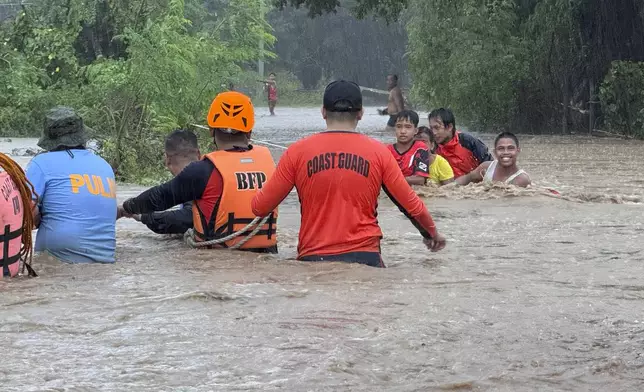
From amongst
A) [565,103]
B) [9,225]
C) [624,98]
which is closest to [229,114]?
[9,225]

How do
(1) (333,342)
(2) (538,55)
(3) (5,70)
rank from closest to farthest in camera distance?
1. (1) (333,342)
2. (3) (5,70)
3. (2) (538,55)

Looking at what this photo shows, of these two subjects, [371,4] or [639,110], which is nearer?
[639,110]

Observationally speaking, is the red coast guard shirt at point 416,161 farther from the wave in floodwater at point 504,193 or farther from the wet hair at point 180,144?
the wet hair at point 180,144

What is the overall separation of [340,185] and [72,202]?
6.21 feet

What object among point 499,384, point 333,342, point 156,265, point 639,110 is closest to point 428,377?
point 499,384

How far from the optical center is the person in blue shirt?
848 cm

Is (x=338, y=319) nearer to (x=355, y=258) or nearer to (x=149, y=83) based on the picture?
(x=355, y=258)

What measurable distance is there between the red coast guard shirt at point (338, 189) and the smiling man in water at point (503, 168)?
511 cm

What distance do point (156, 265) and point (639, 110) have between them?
19759mm

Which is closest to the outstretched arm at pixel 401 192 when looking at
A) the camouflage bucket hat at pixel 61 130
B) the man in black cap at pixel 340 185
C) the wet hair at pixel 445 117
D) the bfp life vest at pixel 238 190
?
the man in black cap at pixel 340 185

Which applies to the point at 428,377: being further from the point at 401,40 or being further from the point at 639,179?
the point at 401,40

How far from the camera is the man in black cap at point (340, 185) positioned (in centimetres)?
787

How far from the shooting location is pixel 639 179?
671 inches

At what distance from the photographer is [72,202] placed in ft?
27.9
